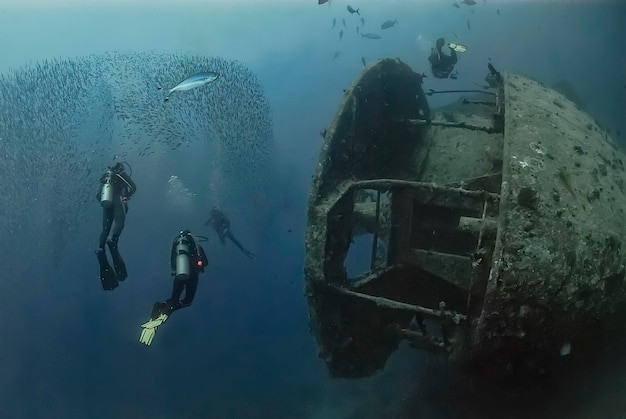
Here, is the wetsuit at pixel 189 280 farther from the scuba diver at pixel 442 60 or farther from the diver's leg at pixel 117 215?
the scuba diver at pixel 442 60

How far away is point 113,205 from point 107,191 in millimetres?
235

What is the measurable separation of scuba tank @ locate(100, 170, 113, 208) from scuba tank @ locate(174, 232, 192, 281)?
1288mm

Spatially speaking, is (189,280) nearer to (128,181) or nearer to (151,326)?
(151,326)

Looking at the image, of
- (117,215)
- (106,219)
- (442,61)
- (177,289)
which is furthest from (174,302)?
(442,61)

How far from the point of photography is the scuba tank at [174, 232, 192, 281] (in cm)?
582

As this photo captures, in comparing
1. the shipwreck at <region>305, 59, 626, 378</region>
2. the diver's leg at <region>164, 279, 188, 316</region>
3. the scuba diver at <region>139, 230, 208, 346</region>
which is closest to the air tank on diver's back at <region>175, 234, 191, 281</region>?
the scuba diver at <region>139, 230, 208, 346</region>

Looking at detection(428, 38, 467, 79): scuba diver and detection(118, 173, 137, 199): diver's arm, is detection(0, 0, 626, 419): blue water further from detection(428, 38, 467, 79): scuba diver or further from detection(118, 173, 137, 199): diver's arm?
detection(118, 173, 137, 199): diver's arm

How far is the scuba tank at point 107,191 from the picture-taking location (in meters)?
6.40

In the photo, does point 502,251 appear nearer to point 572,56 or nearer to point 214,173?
point 214,173

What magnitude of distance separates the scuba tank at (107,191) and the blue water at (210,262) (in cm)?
545

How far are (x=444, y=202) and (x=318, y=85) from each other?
75.6 feet

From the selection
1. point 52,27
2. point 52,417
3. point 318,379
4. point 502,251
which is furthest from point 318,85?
point 502,251

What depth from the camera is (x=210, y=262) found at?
18453mm

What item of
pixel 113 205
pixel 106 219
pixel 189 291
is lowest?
pixel 189 291
